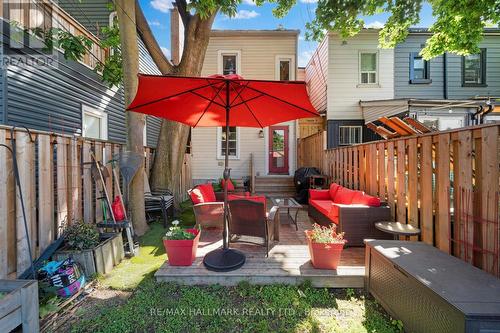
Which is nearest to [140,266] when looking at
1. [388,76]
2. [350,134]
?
[350,134]

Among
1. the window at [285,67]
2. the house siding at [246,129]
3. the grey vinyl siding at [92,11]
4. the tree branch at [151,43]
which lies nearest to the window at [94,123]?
the tree branch at [151,43]

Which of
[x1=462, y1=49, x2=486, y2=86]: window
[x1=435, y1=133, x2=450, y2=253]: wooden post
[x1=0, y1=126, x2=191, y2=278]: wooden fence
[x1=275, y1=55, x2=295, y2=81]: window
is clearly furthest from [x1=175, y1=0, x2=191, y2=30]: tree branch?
[x1=462, y1=49, x2=486, y2=86]: window

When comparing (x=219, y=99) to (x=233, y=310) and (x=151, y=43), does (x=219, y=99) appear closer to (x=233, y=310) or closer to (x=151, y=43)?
(x=233, y=310)

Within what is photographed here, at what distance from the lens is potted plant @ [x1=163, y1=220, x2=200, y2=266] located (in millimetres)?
2941

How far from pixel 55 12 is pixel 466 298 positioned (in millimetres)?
7543

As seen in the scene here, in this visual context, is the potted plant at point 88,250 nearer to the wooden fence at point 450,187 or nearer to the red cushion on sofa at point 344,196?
the red cushion on sofa at point 344,196

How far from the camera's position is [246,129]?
9797 millimetres

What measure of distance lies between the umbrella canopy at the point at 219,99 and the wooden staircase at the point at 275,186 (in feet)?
16.4

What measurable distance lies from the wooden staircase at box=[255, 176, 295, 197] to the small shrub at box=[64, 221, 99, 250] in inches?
234

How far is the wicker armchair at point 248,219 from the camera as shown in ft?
A: 10.2

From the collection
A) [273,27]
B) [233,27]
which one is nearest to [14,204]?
[233,27]

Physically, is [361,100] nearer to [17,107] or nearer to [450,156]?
[450,156]

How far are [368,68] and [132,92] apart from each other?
9177 millimetres

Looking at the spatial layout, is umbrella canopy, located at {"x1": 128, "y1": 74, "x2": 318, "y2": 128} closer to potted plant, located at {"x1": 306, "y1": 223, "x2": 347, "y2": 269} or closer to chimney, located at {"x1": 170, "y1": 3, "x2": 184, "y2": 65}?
potted plant, located at {"x1": 306, "y1": 223, "x2": 347, "y2": 269}
